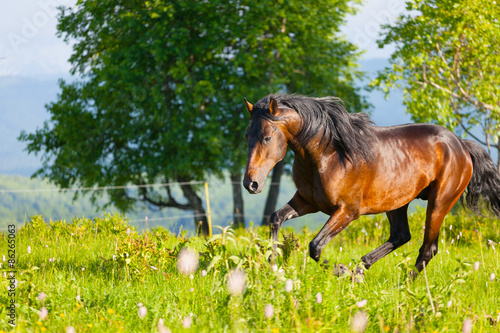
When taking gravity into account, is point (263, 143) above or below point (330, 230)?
above

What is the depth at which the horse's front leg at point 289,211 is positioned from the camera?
4906 millimetres

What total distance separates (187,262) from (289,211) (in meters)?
Result: 1.13

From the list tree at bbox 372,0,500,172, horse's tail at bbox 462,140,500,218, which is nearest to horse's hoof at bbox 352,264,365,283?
horse's tail at bbox 462,140,500,218

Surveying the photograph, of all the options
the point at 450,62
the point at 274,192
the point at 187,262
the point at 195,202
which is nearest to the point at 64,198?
the point at 195,202

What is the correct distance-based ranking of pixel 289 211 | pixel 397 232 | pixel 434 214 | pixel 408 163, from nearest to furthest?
pixel 289 211, pixel 408 163, pixel 434 214, pixel 397 232

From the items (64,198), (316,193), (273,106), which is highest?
(273,106)

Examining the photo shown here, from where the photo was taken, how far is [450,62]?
14531 mm

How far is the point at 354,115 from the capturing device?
523 cm

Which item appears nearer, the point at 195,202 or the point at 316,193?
the point at 316,193

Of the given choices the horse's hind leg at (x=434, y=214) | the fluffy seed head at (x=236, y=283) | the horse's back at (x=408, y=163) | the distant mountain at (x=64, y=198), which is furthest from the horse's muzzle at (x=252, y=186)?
the horse's hind leg at (x=434, y=214)

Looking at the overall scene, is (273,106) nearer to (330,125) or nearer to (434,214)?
(330,125)

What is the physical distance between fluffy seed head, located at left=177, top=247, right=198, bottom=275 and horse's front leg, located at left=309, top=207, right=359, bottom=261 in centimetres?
114

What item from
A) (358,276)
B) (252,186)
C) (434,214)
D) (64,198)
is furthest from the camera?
(64,198)

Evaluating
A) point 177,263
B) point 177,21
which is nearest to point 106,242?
point 177,263
